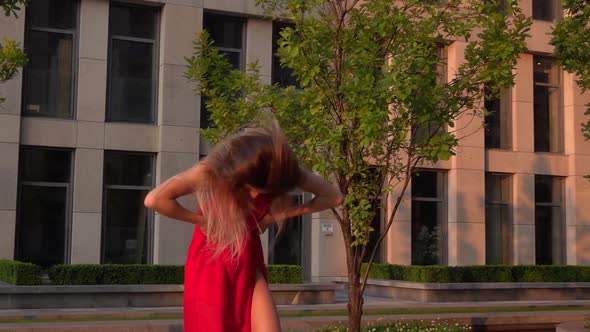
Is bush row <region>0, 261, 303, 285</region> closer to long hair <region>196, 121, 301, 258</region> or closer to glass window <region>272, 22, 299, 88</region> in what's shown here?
glass window <region>272, 22, 299, 88</region>

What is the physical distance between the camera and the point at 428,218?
1096 inches

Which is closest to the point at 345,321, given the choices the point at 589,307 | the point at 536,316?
the point at 536,316

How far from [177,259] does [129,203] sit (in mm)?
2046

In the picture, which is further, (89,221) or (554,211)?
(554,211)

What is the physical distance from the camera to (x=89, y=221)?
74.3 ft

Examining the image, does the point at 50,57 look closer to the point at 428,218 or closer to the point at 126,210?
the point at 126,210

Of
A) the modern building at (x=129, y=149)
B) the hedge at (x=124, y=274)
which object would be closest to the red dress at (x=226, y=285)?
the hedge at (x=124, y=274)

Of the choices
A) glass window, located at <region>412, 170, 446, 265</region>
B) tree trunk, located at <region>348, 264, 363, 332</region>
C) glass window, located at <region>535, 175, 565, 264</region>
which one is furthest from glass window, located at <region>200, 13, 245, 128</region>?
tree trunk, located at <region>348, 264, 363, 332</region>

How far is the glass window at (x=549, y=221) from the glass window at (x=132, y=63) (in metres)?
13.9

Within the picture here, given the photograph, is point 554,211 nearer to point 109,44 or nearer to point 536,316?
point 536,316

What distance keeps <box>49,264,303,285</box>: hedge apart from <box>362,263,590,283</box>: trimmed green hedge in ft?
12.8

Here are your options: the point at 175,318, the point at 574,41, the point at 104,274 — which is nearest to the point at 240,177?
the point at 574,41

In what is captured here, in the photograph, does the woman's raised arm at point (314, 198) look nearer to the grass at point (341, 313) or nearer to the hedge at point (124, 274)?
the grass at point (341, 313)

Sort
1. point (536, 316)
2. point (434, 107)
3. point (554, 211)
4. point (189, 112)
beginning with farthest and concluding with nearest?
point (554, 211) < point (189, 112) < point (536, 316) < point (434, 107)
